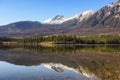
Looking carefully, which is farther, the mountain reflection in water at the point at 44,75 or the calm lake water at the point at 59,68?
the calm lake water at the point at 59,68

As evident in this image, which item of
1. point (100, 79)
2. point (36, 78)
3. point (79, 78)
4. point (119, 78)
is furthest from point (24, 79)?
point (119, 78)

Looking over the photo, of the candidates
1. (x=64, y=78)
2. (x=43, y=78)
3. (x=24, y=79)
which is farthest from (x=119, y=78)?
(x=24, y=79)

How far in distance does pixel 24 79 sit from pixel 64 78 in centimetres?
660

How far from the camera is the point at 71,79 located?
45688mm

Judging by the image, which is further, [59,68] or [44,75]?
[59,68]

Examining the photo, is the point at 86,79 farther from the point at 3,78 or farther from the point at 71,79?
the point at 3,78

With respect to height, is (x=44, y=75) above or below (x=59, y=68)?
above

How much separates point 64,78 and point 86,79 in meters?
3.63

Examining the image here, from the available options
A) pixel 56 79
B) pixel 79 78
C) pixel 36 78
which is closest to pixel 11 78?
pixel 36 78

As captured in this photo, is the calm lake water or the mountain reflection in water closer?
the mountain reflection in water

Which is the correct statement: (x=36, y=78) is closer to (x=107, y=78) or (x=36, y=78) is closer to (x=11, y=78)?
(x=11, y=78)

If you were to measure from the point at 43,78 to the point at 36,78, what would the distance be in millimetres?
1141

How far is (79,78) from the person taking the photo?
155 ft

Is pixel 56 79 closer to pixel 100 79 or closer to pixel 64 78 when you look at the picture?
pixel 64 78
